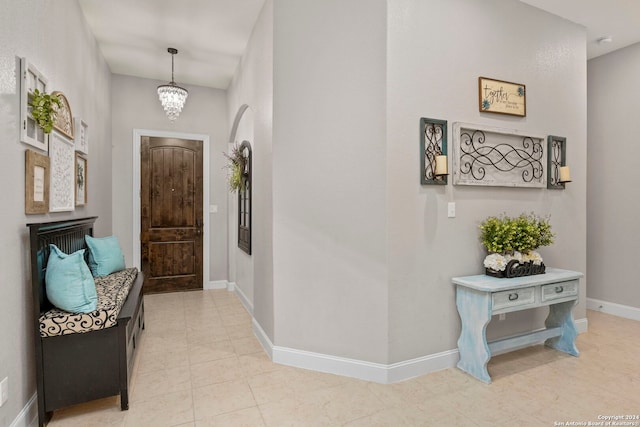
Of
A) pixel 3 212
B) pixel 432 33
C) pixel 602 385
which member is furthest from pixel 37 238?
pixel 602 385

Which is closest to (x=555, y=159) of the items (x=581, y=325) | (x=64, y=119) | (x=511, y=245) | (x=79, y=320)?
(x=511, y=245)

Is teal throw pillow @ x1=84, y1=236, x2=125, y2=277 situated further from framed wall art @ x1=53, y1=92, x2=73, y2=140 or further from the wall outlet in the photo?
the wall outlet

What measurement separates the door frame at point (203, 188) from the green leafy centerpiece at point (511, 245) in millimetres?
3860

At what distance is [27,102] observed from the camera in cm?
202

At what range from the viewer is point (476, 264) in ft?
9.20

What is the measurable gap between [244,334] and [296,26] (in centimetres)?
279

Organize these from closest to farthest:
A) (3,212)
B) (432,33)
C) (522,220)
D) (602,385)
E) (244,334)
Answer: (3,212)
(602,385)
(432,33)
(522,220)
(244,334)

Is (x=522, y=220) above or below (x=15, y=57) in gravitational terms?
below

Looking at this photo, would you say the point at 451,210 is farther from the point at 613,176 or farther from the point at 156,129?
the point at 156,129

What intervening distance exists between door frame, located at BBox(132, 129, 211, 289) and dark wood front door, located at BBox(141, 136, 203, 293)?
0.16ft

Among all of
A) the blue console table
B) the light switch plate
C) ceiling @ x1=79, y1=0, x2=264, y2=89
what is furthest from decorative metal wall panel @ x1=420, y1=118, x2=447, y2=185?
ceiling @ x1=79, y1=0, x2=264, y2=89

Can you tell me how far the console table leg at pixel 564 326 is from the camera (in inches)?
114

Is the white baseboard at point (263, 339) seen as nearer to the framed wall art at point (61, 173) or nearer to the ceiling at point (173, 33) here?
the framed wall art at point (61, 173)

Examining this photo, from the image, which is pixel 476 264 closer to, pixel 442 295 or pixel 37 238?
pixel 442 295
